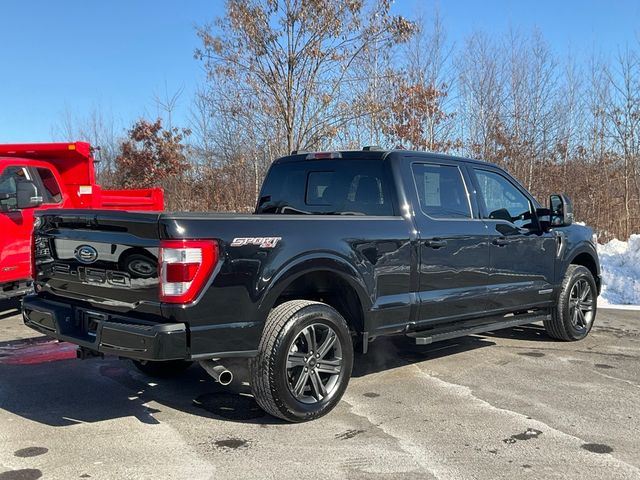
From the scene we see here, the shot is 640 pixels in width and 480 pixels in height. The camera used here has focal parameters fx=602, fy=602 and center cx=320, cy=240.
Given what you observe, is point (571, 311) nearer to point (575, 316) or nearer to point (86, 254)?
point (575, 316)

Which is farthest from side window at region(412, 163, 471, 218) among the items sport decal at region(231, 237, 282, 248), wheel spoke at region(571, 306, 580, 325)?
wheel spoke at region(571, 306, 580, 325)

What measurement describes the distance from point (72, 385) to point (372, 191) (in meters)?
3.13

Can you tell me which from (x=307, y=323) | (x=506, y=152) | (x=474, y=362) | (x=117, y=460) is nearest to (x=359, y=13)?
(x=506, y=152)

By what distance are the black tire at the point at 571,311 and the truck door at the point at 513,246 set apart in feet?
0.92

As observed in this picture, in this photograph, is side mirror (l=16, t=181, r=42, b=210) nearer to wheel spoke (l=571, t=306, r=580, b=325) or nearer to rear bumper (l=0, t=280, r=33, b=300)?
rear bumper (l=0, t=280, r=33, b=300)

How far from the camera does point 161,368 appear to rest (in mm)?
5488

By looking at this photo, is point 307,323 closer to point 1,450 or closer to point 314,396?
point 314,396

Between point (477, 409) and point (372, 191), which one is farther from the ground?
point (372, 191)

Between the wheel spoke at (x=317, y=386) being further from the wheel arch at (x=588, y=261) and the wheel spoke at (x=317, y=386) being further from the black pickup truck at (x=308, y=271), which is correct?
the wheel arch at (x=588, y=261)

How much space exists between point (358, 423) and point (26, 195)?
5741 mm

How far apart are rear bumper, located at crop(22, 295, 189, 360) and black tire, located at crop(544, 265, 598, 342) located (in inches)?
186

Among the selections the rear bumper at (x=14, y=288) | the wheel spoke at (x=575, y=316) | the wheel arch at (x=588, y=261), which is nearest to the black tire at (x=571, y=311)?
the wheel spoke at (x=575, y=316)

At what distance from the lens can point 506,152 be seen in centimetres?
1777

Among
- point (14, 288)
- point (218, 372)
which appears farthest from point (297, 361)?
point (14, 288)
